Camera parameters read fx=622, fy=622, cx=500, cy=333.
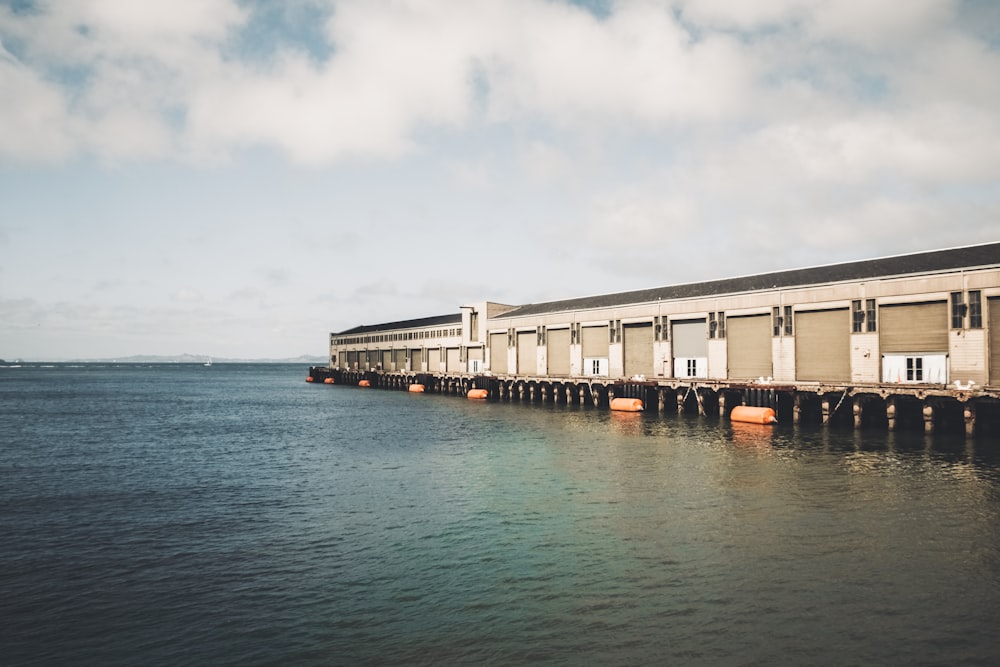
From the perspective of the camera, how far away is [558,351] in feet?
301

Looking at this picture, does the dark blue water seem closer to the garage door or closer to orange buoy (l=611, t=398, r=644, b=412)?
orange buoy (l=611, t=398, r=644, b=412)

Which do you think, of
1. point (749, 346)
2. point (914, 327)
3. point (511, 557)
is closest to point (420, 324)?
point (749, 346)

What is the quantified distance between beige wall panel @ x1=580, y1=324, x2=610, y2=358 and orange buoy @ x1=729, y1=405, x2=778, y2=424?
81.5 feet

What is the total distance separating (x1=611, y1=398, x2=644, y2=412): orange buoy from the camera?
72.1 meters

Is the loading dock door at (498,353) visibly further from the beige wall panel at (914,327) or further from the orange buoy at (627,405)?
the beige wall panel at (914,327)

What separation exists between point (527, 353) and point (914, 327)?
55.6 metres

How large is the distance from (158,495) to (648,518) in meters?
24.9

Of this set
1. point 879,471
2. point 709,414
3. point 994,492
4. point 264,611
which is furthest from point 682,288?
point 264,611

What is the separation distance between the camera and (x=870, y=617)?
16.5 meters

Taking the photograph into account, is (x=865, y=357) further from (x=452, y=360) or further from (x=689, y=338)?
(x=452, y=360)

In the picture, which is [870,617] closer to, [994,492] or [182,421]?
[994,492]

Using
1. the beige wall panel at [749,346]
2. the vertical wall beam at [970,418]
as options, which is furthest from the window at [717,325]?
the vertical wall beam at [970,418]

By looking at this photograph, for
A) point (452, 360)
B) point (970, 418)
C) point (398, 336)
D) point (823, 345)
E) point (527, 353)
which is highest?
point (398, 336)

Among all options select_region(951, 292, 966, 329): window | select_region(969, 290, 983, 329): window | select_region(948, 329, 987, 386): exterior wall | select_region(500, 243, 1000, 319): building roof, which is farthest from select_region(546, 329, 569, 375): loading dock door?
select_region(969, 290, 983, 329): window
